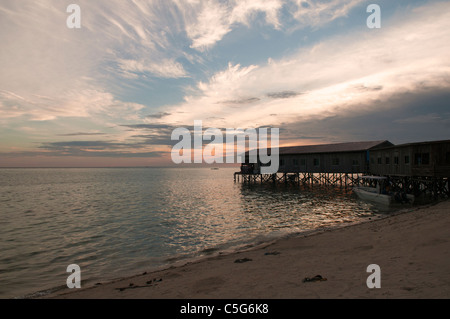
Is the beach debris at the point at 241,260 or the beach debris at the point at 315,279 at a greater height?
the beach debris at the point at 315,279

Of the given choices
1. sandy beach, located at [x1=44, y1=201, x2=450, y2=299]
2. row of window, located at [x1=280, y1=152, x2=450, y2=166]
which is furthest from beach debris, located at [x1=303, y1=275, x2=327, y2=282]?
row of window, located at [x1=280, y1=152, x2=450, y2=166]

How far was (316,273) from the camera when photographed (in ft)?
26.6

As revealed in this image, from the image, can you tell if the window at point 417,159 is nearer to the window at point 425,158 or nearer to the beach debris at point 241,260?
the window at point 425,158

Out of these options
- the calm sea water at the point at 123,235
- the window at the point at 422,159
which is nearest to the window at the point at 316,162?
the calm sea water at the point at 123,235

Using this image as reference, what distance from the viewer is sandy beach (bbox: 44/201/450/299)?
21.5 feet

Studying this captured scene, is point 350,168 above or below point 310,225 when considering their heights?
above

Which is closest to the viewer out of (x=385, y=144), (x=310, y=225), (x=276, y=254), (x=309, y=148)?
(x=276, y=254)

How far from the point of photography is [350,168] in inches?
1752

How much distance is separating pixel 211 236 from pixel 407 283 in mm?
12638

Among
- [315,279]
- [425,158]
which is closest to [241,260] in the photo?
[315,279]

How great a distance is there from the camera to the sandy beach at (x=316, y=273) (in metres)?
6.55

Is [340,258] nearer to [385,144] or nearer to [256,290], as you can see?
[256,290]

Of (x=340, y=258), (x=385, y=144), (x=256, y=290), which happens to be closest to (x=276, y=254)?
(x=340, y=258)

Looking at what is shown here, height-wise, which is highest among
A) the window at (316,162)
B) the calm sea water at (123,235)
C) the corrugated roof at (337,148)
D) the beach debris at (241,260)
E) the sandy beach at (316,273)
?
the corrugated roof at (337,148)
